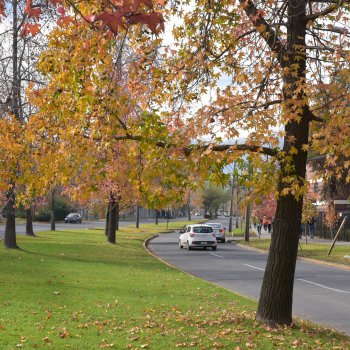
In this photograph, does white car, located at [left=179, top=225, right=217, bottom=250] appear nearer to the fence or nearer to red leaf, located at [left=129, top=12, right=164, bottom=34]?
the fence

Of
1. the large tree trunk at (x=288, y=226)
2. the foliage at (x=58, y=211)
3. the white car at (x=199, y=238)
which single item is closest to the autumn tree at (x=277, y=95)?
the large tree trunk at (x=288, y=226)

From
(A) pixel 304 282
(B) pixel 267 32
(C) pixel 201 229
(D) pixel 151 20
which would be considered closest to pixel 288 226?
(B) pixel 267 32

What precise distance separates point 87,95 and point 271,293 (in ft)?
14.1

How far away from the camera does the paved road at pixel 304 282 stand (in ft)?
A: 36.9

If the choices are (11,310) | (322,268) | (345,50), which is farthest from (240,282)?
(345,50)

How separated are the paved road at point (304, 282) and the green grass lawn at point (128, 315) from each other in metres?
1.08

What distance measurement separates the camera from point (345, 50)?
8680mm

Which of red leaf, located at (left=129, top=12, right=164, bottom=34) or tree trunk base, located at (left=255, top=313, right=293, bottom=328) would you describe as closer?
red leaf, located at (left=129, top=12, right=164, bottom=34)

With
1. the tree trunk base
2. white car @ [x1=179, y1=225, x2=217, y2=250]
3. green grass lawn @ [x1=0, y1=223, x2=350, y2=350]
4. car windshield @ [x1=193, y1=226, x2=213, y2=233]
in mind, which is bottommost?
green grass lawn @ [x1=0, y1=223, x2=350, y2=350]

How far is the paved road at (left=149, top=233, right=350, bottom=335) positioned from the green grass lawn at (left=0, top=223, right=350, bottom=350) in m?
1.08

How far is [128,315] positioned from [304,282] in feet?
27.8

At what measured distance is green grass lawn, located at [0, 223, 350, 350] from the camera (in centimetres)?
768

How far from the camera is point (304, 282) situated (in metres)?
16.7

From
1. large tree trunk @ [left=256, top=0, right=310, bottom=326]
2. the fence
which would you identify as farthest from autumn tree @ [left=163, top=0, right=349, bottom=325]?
the fence
